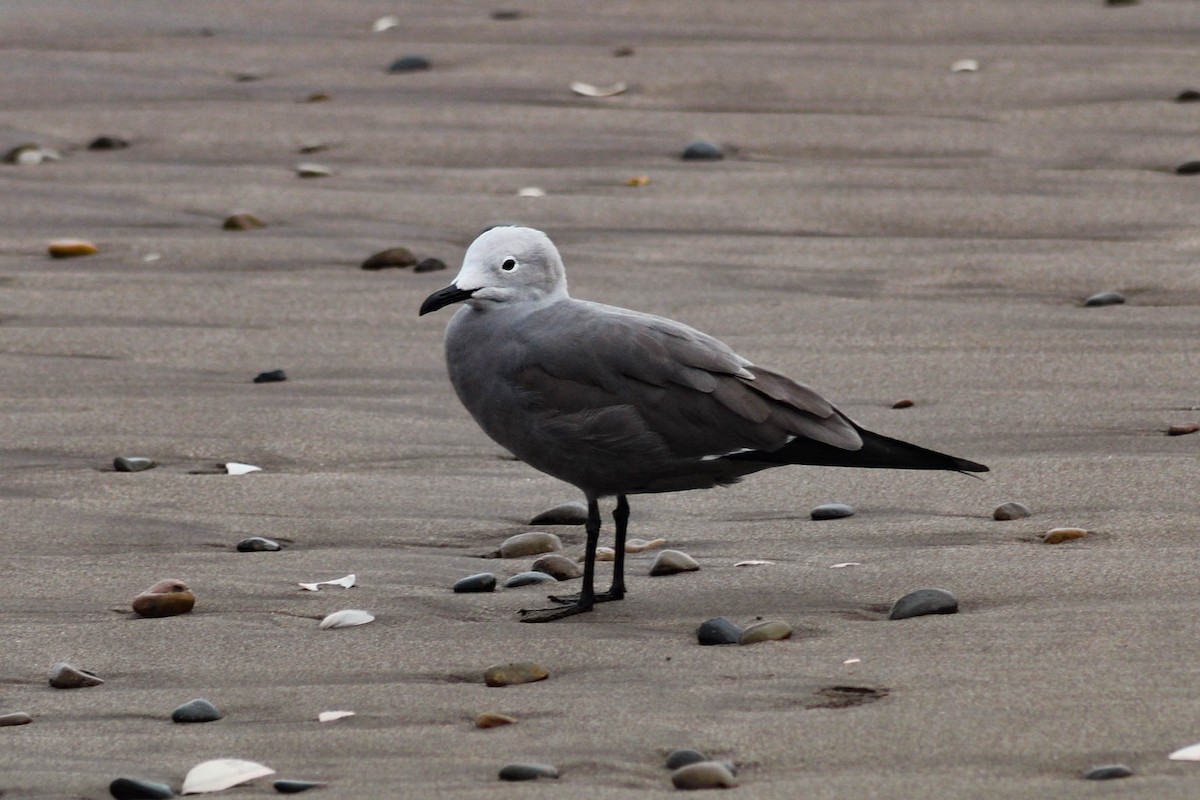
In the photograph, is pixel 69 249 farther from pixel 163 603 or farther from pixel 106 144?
pixel 163 603

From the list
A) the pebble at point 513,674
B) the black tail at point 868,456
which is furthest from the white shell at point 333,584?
the black tail at point 868,456

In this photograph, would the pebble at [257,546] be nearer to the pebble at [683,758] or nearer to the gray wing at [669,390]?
the gray wing at [669,390]

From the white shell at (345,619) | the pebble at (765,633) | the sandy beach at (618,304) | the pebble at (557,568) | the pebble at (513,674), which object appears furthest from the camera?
the pebble at (557,568)

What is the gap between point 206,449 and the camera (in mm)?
A: 5551

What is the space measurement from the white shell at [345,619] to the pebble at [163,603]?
32 centimetres

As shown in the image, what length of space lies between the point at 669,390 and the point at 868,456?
480mm

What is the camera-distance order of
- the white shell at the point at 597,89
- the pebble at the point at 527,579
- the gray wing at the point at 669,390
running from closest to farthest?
1. the gray wing at the point at 669,390
2. the pebble at the point at 527,579
3. the white shell at the point at 597,89

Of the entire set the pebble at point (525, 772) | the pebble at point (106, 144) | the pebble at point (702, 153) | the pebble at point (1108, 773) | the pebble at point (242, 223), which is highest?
the pebble at point (106, 144)

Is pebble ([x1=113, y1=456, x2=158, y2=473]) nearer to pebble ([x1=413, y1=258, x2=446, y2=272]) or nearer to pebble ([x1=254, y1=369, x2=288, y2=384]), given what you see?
pebble ([x1=254, y1=369, x2=288, y2=384])

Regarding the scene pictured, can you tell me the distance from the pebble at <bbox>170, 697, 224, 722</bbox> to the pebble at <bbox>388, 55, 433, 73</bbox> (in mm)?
6907

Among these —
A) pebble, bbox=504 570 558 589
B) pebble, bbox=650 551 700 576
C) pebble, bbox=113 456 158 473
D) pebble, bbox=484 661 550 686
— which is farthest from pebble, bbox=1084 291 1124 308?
pebble, bbox=484 661 550 686

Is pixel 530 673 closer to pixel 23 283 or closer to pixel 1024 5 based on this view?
pixel 23 283

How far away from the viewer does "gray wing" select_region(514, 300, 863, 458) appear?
14.4 ft

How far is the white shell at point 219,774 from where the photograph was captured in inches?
124
